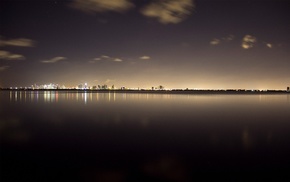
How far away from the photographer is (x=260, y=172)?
7980mm

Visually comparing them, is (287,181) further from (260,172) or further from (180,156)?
(180,156)

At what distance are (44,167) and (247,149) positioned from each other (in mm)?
9044

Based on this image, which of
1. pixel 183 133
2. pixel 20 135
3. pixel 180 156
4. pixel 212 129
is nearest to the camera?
pixel 180 156

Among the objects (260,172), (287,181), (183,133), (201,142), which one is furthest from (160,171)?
(183,133)

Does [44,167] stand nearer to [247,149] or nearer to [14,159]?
[14,159]

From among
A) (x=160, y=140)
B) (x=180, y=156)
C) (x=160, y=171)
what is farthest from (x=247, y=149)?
(x=160, y=171)

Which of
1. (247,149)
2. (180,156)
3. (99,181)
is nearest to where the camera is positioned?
(99,181)

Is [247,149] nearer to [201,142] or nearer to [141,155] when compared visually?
[201,142]

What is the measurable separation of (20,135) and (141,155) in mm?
8470

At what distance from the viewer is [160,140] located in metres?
12.7

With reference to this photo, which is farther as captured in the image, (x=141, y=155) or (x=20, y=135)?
(x=20, y=135)

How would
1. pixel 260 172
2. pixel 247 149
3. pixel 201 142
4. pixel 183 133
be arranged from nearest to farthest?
1. pixel 260 172
2. pixel 247 149
3. pixel 201 142
4. pixel 183 133

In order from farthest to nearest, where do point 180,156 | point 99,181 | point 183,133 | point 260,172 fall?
1. point 183,133
2. point 180,156
3. point 260,172
4. point 99,181

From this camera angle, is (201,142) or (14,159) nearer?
(14,159)
